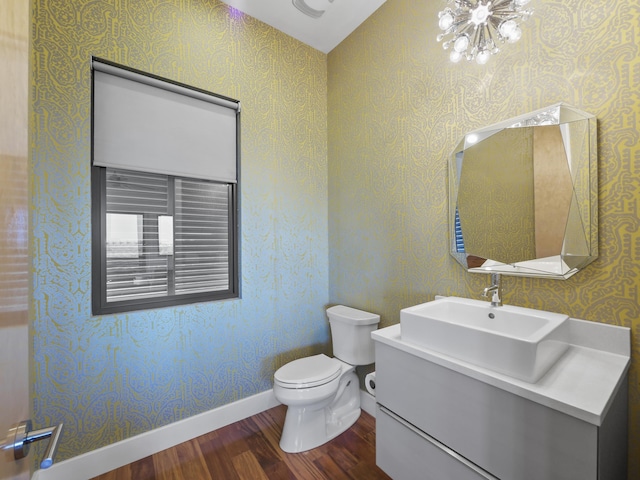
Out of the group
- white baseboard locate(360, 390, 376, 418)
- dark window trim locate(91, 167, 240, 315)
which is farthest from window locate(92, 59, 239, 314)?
white baseboard locate(360, 390, 376, 418)

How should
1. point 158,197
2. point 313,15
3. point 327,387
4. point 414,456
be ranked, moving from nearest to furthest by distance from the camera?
1. point 414,456
2. point 327,387
3. point 158,197
4. point 313,15

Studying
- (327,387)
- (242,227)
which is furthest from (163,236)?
(327,387)

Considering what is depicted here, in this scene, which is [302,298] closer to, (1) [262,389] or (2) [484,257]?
(1) [262,389]

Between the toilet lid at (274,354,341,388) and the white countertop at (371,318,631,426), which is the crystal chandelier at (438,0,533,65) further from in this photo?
the toilet lid at (274,354,341,388)

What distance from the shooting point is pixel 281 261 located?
88.7 inches

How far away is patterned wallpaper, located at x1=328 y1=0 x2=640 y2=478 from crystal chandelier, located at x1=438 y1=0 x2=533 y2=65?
15 centimetres

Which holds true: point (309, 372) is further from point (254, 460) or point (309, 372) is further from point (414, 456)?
point (414, 456)

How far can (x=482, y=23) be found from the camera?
1255 millimetres

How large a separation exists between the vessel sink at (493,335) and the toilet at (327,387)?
710mm

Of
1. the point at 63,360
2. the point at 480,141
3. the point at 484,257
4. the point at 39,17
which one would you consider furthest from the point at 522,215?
the point at 39,17

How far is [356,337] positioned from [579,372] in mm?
1210

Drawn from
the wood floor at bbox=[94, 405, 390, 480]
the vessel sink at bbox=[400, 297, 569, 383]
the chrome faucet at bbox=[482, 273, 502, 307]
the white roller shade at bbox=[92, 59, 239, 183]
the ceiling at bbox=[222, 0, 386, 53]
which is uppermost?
the ceiling at bbox=[222, 0, 386, 53]

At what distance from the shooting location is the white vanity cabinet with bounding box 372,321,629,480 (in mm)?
781

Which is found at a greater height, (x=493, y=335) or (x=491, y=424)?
(x=493, y=335)
